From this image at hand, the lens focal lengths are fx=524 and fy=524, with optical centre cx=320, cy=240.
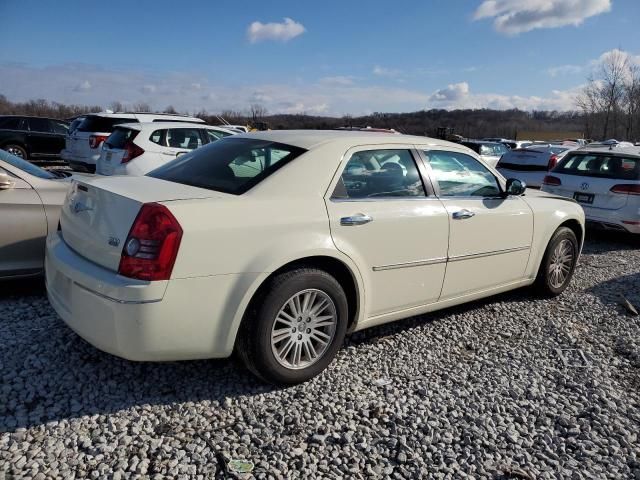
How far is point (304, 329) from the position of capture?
10.5 feet

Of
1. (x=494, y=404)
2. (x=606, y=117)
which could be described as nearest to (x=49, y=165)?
(x=494, y=404)

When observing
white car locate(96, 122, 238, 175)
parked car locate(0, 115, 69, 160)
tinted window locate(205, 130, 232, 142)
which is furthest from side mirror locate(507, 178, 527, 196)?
parked car locate(0, 115, 69, 160)

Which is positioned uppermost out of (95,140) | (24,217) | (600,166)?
(95,140)

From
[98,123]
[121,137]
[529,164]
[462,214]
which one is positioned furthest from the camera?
[98,123]

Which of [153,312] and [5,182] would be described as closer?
[153,312]

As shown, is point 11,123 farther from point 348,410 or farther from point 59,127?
point 348,410

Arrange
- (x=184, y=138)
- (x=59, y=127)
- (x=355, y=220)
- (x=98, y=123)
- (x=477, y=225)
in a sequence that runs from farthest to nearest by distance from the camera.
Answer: (x=59, y=127) → (x=98, y=123) → (x=184, y=138) → (x=477, y=225) → (x=355, y=220)

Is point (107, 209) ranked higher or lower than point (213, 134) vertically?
lower

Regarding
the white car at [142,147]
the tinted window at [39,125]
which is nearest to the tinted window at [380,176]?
the white car at [142,147]

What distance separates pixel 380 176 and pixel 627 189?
220 inches

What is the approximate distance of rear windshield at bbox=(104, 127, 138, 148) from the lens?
9.37 m

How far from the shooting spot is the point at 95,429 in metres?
2.69

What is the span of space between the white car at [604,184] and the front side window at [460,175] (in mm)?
4188

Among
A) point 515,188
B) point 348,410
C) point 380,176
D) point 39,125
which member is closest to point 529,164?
point 515,188
